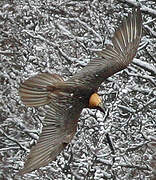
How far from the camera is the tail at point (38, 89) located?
370 centimetres

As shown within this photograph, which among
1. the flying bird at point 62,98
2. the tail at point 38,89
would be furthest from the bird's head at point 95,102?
the tail at point 38,89

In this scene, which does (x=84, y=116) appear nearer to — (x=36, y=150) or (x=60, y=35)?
(x=60, y=35)

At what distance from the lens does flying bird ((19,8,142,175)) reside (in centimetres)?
369

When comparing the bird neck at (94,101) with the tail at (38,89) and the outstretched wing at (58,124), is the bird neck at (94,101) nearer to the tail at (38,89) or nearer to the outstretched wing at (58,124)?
the outstretched wing at (58,124)

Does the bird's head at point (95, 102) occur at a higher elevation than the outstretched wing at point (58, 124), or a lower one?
higher

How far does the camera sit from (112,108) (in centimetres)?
784

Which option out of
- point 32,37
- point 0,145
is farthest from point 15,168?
point 32,37

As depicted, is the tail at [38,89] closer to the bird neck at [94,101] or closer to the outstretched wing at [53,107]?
the outstretched wing at [53,107]

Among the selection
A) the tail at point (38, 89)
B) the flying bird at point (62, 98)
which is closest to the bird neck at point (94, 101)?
the flying bird at point (62, 98)

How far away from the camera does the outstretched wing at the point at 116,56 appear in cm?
393

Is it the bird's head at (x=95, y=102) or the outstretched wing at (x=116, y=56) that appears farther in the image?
the outstretched wing at (x=116, y=56)

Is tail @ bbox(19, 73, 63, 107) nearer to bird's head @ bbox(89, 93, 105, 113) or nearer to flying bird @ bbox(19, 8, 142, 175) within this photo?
flying bird @ bbox(19, 8, 142, 175)

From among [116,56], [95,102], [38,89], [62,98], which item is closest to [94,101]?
[95,102]

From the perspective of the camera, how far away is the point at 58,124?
383 cm
